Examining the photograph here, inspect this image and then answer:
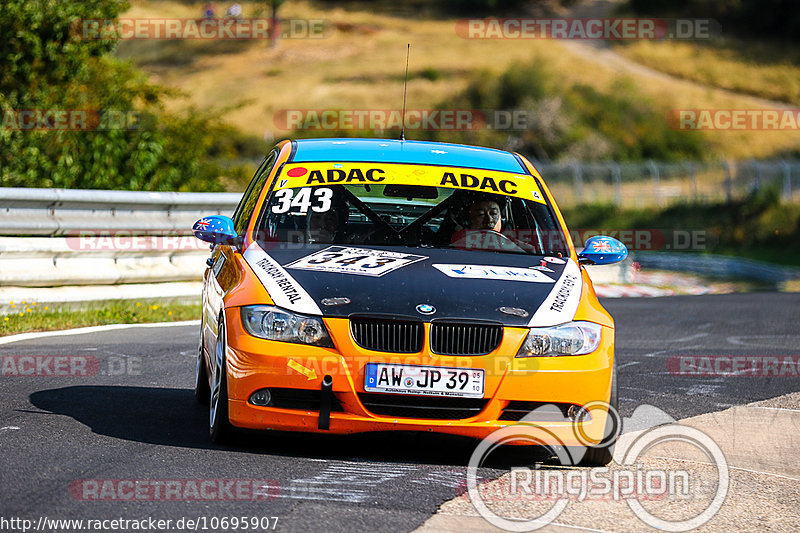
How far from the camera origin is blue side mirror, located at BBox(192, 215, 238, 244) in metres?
7.02

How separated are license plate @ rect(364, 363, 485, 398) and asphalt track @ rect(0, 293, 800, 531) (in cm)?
26

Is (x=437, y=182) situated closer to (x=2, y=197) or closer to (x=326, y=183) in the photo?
(x=326, y=183)

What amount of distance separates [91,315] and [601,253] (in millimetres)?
5787

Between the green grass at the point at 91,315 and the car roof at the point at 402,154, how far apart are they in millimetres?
3829

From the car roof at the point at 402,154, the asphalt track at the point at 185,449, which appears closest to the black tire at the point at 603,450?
the asphalt track at the point at 185,449

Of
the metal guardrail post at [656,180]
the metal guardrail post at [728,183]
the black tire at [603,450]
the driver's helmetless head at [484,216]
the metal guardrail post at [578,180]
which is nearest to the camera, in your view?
the black tire at [603,450]

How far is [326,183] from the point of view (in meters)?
7.33

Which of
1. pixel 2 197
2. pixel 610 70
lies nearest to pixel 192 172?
pixel 2 197

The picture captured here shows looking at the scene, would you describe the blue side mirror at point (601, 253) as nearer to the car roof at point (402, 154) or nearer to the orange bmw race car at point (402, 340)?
the orange bmw race car at point (402, 340)

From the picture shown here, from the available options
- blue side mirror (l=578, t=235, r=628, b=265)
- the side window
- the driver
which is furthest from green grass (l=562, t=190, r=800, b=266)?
the driver

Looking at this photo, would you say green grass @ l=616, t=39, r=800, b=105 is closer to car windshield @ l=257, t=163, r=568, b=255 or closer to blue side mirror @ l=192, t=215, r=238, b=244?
car windshield @ l=257, t=163, r=568, b=255

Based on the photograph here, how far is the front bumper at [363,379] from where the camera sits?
5801 millimetres

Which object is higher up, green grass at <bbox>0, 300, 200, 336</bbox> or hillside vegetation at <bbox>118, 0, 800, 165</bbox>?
hillside vegetation at <bbox>118, 0, 800, 165</bbox>

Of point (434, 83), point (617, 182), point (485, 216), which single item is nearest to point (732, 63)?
point (434, 83)
